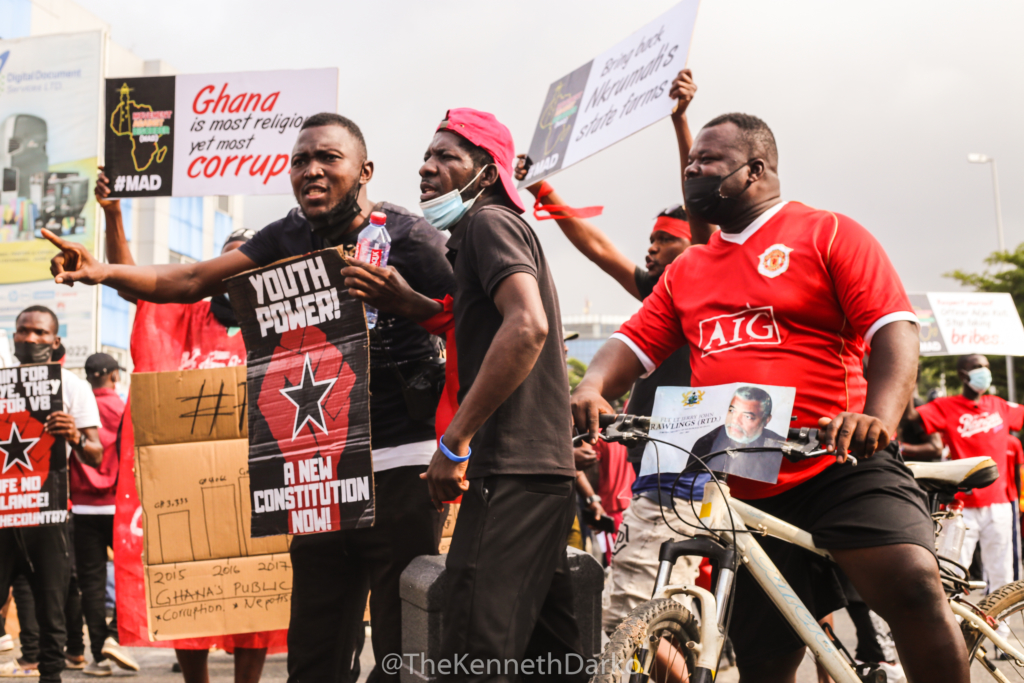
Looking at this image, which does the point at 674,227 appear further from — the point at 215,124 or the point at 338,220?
the point at 215,124

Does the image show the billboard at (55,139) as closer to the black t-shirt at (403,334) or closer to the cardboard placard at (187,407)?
the cardboard placard at (187,407)

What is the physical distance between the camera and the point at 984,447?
27.7 feet

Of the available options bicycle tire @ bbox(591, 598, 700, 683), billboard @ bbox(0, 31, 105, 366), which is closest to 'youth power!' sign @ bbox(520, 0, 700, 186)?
bicycle tire @ bbox(591, 598, 700, 683)

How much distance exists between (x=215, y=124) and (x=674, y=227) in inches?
103

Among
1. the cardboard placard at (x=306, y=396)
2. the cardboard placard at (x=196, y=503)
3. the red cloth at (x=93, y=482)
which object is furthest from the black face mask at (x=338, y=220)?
the red cloth at (x=93, y=482)

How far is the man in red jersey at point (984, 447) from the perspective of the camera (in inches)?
326

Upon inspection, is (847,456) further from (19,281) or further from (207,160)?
(19,281)

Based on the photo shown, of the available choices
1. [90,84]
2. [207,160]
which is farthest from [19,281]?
[207,160]

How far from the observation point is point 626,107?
5.16m

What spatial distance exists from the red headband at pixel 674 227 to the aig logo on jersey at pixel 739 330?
5.75ft

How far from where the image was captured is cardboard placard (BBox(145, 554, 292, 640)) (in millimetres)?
4043

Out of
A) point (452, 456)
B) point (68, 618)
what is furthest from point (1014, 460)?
point (68, 618)

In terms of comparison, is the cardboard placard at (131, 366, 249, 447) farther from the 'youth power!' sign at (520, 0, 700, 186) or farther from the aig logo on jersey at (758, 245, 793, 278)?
the aig logo on jersey at (758, 245, 793, 278)

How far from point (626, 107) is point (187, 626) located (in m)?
3.35
